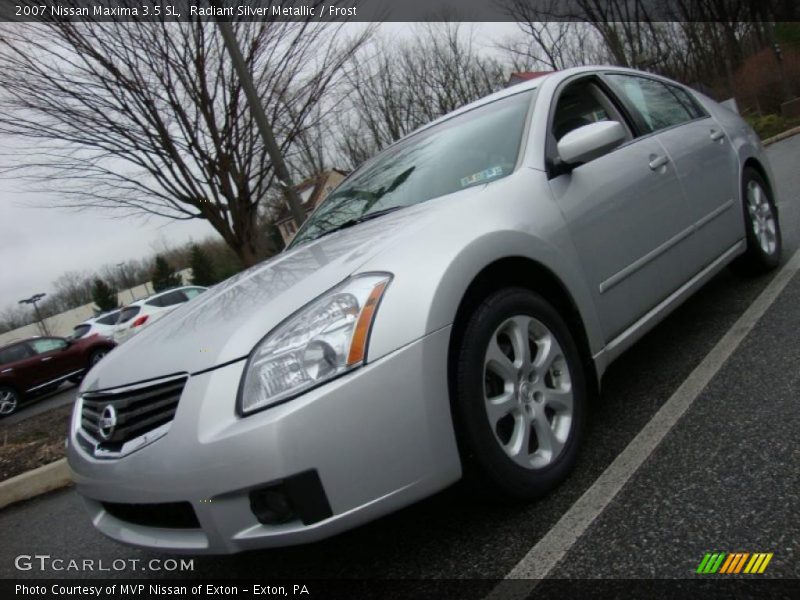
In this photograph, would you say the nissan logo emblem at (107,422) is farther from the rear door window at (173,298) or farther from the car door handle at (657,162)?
the rear door window at (173,298)

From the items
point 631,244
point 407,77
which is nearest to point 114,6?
point 631,244

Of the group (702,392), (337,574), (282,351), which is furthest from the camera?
(702,392)

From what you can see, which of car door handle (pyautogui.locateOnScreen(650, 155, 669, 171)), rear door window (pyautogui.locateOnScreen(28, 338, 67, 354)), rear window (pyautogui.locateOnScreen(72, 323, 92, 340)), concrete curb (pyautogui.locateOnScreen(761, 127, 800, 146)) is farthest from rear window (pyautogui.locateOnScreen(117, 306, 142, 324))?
concrete curb (pyautogui.locateOnScreen(761, 127, 800, 146))

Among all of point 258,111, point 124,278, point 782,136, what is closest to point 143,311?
point 258,111

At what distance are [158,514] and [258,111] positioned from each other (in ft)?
22.2

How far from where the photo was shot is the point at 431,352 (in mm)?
1792

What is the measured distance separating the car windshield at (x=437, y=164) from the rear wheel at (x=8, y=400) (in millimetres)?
11485

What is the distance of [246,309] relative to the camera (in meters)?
2.00

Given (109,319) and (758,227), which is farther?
(109,319)

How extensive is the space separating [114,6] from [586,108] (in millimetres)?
6290

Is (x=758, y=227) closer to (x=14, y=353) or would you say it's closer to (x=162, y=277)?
(x=14, y=353)

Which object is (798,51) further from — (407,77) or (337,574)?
(337,574)

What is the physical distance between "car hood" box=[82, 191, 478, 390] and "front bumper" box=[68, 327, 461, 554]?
116 millimetres

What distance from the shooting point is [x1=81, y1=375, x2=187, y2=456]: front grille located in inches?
72.0
